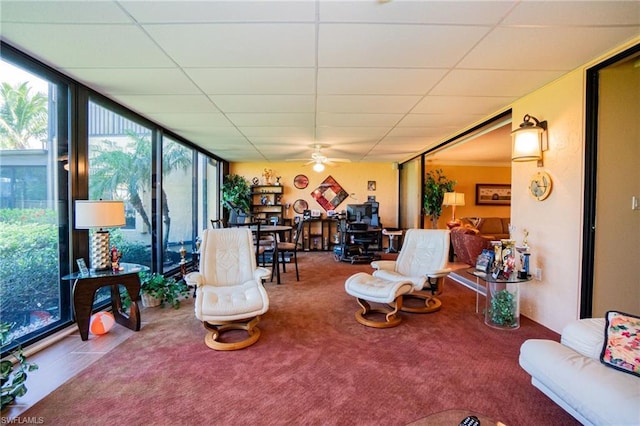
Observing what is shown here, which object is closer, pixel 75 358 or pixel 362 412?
→ pixel 362 412

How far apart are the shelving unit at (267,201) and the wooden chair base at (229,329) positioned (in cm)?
462

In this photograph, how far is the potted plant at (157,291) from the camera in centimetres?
331

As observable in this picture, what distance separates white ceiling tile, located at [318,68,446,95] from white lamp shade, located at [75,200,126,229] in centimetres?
220

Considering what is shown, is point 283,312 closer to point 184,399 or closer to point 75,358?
point 184,399

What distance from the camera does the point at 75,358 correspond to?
2.18m

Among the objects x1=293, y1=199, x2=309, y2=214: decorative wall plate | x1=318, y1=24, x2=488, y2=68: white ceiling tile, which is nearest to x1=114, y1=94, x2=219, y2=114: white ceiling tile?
x1=318, y1=24, x2=488, y2=68: white ceiling tile

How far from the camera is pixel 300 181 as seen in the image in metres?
7.44

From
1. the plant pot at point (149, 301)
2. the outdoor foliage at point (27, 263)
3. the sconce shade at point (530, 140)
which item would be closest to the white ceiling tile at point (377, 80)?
the sconce shade at point (530, 140)

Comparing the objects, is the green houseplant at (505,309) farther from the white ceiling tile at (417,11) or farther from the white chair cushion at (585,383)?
the white ceiling tile at (417,11)

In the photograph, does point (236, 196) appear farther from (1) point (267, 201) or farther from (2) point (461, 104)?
(2) point (461, 104)

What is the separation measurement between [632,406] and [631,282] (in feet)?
5.67

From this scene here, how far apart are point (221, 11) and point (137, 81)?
146 centimetres

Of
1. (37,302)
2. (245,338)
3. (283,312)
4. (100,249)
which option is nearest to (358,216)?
(283,312)

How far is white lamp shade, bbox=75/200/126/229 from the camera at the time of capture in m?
2.36
